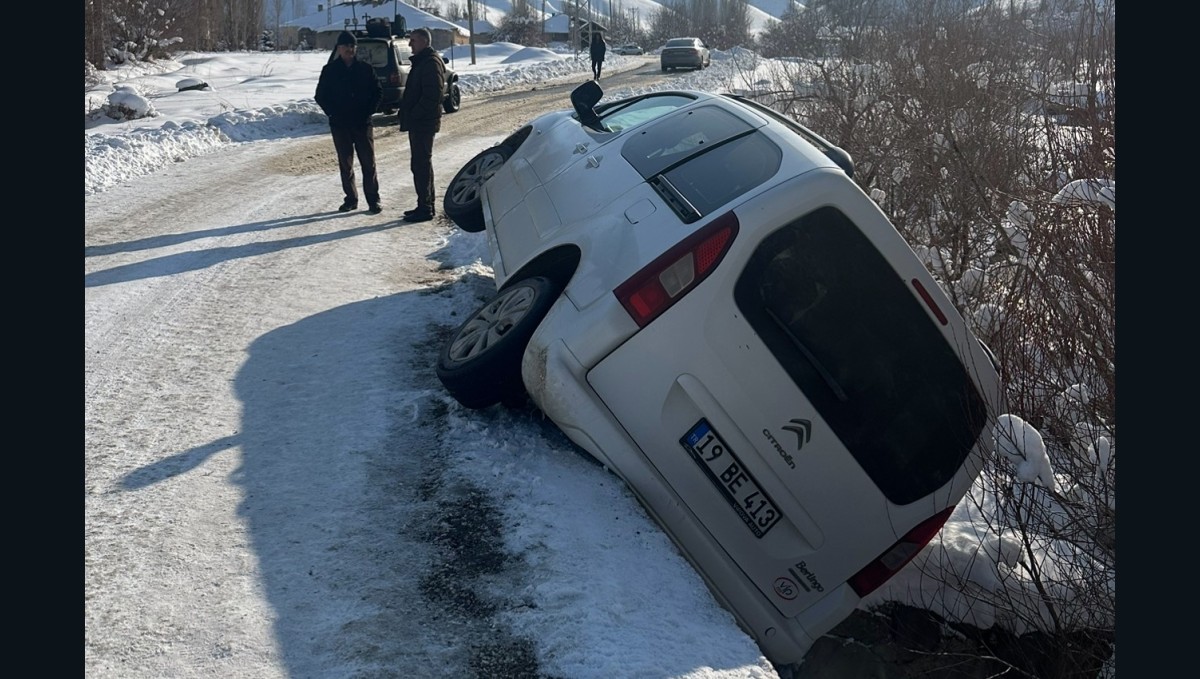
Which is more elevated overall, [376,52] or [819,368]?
[376,52]

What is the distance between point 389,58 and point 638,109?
1561 cm

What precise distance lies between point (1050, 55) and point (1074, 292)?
5.40 m

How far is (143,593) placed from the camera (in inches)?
147

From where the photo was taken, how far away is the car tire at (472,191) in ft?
26.9

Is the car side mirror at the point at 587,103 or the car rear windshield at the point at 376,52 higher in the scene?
the car rear windshield at the point at 376,52

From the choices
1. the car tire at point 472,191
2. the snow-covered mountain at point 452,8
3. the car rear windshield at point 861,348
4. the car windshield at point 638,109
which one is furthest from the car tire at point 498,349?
the snow-covered mountain at point 452,8

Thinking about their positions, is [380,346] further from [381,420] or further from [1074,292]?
[1074,292]

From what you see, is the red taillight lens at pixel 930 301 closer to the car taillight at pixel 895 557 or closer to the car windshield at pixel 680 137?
the car taillight at pixel 895 557

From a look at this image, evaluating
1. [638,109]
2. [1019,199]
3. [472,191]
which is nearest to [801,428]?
[638,109]

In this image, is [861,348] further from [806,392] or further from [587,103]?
[587,103]

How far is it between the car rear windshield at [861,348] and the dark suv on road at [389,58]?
1647 cm

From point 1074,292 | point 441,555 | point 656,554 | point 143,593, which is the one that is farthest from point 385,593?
point 1074,292

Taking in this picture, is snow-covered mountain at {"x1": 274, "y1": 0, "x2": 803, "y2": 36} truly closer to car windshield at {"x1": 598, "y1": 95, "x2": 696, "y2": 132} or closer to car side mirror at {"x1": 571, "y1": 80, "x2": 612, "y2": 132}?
car windshield at {"x1": 598, "y1": 95, "x2": 696, "y2": 132}

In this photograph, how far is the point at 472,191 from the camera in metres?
8.45
